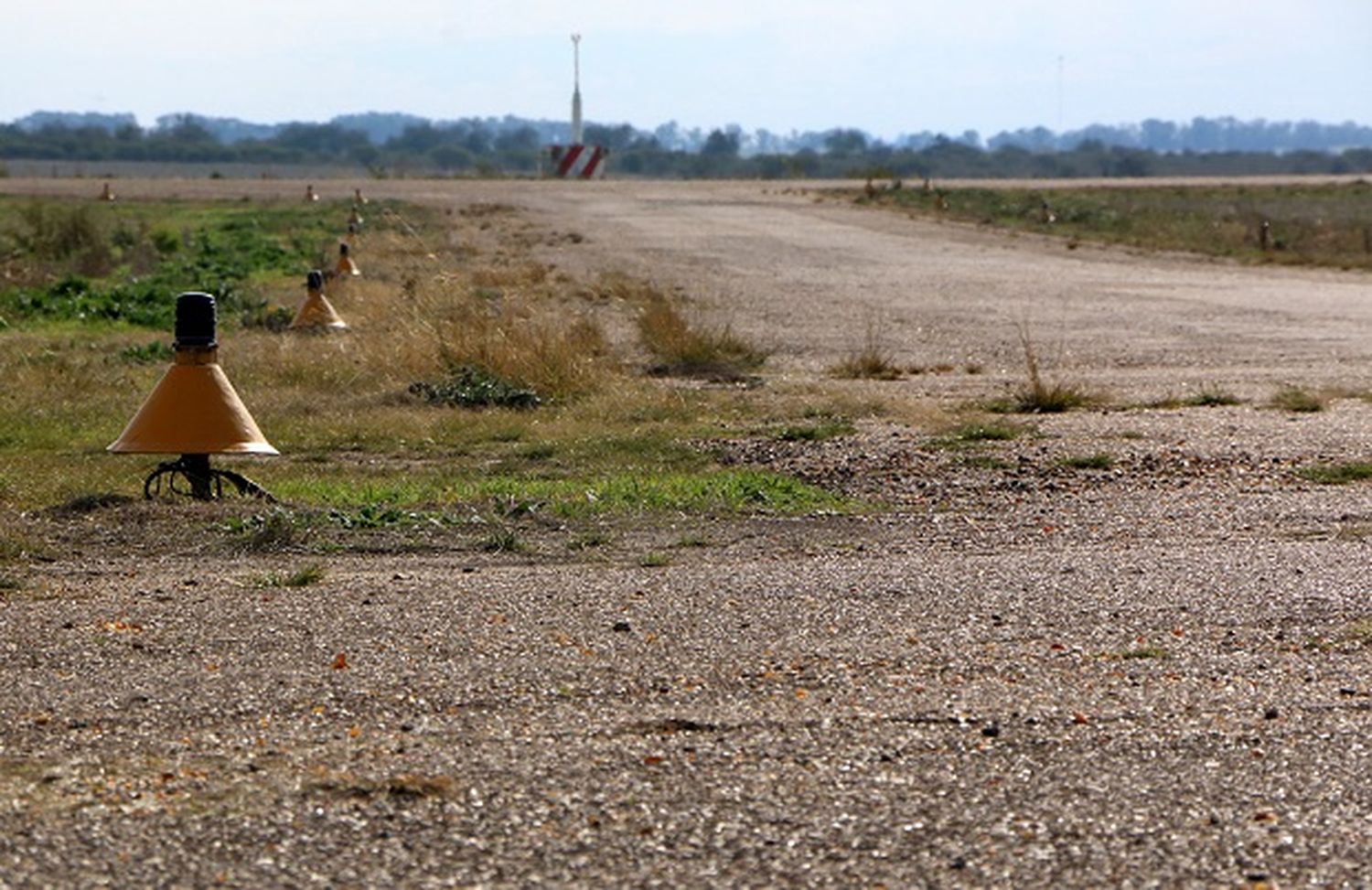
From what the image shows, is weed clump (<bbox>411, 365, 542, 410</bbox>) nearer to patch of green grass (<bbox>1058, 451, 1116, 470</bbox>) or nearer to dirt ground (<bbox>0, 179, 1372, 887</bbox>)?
dirt ground (<bbox>0, 179, 1372, 887</bbox>)

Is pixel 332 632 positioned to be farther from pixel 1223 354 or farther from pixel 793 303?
pixel 793 303

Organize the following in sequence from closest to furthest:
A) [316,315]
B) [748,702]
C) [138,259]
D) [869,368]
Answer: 1. [748,702]
2. [869,368]
3. [316,315]
4. [138,259]

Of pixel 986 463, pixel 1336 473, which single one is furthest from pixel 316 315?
pixel 1336 473

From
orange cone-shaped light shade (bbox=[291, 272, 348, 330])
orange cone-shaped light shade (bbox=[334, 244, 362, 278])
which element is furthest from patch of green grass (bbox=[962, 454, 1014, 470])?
orange cone-shaped light shade (bbox=[334, 244, 362, 278])

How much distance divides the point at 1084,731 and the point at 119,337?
1698 centimetres

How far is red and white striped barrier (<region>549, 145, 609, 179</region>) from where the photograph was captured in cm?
8856

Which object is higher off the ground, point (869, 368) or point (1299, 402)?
point (1299, 402)

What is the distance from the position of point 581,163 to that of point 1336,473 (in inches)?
3115

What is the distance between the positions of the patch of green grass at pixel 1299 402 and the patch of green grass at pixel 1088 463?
348 centimetres

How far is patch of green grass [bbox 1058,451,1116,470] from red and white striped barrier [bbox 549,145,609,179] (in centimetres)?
7677

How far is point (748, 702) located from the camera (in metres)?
6.21

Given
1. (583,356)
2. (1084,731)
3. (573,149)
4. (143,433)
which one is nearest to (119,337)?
(583,356)

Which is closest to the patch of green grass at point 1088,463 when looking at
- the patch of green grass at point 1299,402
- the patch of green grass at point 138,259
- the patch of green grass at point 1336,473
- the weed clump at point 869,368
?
the patch of green grass at point 1336,473

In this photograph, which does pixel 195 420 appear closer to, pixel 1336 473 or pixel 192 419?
pixel 192 419
